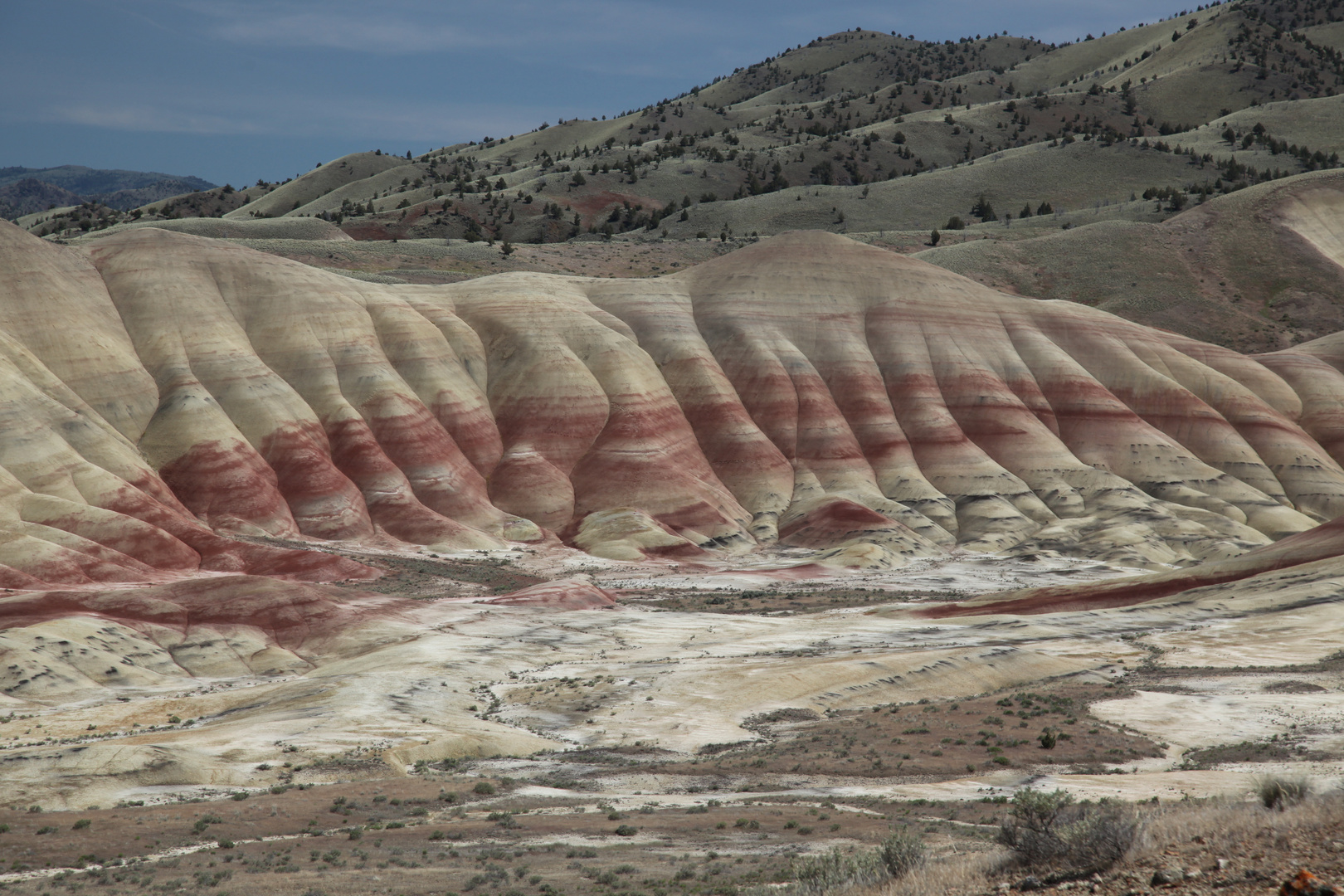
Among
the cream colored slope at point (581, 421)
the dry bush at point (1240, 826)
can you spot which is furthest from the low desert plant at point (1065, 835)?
the cream colored slope at point (581, 421)

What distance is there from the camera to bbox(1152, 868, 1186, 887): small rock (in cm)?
1254

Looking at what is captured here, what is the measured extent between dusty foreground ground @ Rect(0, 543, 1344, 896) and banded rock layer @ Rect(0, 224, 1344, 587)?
1360cm

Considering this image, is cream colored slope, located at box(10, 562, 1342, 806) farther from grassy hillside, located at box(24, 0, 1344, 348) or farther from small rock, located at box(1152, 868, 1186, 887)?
grassy hillside, located at box(24, 0, 1344, 348)

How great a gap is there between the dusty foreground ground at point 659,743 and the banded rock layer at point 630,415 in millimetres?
13601

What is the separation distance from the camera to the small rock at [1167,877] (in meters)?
12.5

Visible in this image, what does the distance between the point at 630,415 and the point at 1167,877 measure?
68.9m

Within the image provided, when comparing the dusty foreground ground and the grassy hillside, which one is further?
the grassy hillside

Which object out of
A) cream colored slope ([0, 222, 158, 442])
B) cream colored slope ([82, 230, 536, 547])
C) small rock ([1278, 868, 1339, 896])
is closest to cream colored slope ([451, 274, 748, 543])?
cream colored slope ([82, 230, 536, 547])

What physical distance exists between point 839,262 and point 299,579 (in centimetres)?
5580

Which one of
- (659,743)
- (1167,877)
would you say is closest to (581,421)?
(659,743)

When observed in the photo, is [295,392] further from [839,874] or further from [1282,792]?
[1282,792]

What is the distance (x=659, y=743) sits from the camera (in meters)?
33.8

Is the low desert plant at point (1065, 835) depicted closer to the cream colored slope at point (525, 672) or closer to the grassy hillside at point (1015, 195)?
the cream colored slope at point (525, 672)

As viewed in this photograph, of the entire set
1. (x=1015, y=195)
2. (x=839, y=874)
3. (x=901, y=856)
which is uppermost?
(x=1015, y=195)
